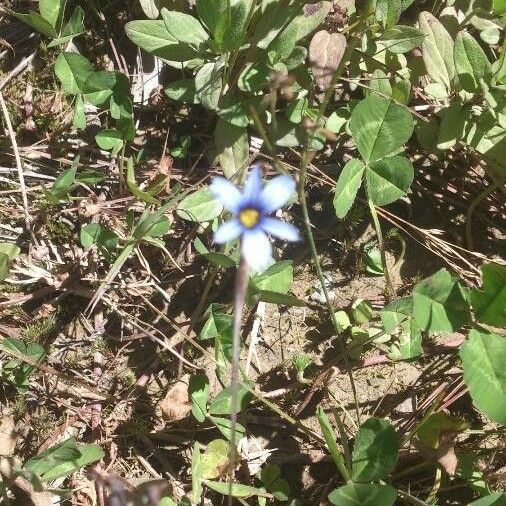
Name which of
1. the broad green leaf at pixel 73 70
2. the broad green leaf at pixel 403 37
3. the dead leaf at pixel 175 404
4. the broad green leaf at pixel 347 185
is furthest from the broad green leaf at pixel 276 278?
the broad green leaf at pixel 73 70

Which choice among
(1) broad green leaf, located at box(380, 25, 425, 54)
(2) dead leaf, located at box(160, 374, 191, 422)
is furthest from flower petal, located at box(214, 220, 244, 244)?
(1) broad green leaf, located at box(380, 25, 425, 54)

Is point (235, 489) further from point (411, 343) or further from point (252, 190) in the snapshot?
point (252, 190)

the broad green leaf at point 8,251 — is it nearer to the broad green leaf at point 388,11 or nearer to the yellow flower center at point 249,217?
the yellow flower center at point 249,217

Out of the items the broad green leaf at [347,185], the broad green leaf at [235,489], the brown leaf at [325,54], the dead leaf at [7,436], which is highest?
the brown leaf at [325,54]

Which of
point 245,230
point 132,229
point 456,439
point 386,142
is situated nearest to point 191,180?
point 132,229

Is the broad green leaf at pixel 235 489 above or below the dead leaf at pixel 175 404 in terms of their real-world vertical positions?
below

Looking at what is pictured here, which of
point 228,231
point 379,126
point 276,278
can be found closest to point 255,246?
point 228,231
